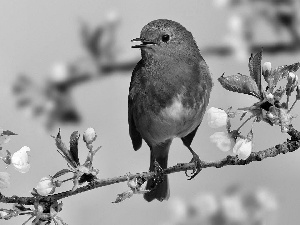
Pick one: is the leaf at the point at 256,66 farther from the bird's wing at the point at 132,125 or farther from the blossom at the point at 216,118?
the bird's wing at the point at 132,125

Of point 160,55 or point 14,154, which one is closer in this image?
point 14,154

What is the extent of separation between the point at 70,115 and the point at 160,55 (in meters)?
0.96

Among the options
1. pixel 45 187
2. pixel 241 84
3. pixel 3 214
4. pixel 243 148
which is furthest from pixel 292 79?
pixel 3 214

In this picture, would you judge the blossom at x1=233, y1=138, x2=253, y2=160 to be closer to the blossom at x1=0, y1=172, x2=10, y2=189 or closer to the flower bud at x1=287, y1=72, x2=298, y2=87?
the flower bud at x1=287, y1=72, x2=298, y2=87

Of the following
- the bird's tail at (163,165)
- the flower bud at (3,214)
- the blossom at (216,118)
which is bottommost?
the flower bud at (3,214)

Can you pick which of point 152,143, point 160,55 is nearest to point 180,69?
A: point 160,55

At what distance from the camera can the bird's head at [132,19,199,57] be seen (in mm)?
3045

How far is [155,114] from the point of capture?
127 inches

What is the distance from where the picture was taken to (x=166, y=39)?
314 centimetres

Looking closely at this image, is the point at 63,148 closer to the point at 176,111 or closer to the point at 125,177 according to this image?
the point at 125,177

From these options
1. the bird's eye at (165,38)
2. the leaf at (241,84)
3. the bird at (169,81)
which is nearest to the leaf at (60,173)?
the leaf at (241,84)

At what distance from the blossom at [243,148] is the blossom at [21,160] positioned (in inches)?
28.1

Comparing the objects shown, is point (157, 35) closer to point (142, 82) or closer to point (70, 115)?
point (142, 82)

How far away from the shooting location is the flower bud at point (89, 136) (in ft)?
6.79
